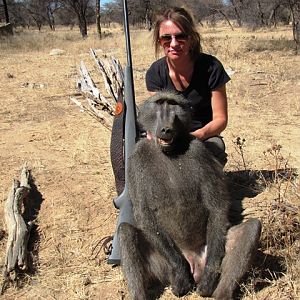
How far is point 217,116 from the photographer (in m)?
3.59

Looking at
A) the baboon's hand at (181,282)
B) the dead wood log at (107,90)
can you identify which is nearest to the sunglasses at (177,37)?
the baboon's hand at (181,282)

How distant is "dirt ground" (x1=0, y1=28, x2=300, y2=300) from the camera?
341 cm

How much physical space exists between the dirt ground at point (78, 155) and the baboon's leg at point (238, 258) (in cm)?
26

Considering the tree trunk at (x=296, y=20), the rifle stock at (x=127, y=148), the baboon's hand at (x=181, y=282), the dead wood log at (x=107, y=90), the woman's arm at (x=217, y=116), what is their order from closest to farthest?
the baboon's hand at (x=181, y=282), the rifle stock at (x=127, y=148), the woman's arm at (x=217, y=116), the dead wood log at (x=107, y=90), the tree trunk at (x=296, y=20)

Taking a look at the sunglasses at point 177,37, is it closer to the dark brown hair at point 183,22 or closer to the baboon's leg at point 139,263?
the dark brown hair at point 183,22

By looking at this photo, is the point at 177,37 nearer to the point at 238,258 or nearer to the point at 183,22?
the point at 183,22

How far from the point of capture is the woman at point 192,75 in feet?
11.2

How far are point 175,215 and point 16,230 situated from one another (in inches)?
56.5

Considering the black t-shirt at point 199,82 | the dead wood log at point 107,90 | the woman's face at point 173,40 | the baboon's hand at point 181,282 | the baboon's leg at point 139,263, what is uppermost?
the woman's face at point 173,40

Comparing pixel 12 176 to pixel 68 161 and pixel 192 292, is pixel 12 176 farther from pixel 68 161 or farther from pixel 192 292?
pixel 192 292

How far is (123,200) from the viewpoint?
11.5ft

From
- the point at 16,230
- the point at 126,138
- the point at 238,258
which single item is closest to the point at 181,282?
the point at 238,258

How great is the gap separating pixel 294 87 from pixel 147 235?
244 inches

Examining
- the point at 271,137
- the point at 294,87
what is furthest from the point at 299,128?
the point at 294,87
